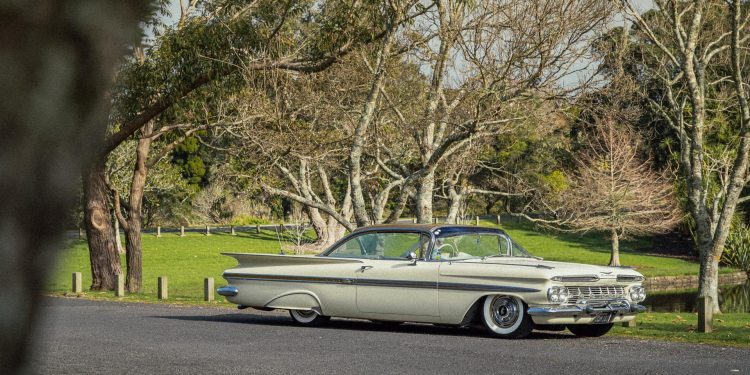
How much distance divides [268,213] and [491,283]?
6287 cm

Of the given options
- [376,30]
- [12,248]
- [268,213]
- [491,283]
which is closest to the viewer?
[12,248]

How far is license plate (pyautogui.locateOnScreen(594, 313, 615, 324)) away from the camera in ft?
40.3

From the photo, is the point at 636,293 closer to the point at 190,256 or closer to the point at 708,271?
the point at 708,271

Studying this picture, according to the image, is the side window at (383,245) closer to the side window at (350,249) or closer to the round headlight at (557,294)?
the side window at (350,249)

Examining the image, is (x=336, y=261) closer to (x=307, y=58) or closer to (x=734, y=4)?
(x=307, y=58)

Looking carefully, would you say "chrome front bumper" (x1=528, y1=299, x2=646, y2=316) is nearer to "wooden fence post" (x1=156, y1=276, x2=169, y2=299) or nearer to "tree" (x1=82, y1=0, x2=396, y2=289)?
"tree" (x1=82, y1=0, x2=396, y2=289)

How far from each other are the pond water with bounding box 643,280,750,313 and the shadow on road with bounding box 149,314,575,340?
56.8ft

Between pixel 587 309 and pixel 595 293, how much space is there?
361mm

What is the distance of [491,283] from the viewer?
12203 mm

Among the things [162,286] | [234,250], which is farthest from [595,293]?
[234,250]

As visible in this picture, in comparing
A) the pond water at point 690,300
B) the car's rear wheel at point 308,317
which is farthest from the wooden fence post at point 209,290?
the pond water at point 690,300

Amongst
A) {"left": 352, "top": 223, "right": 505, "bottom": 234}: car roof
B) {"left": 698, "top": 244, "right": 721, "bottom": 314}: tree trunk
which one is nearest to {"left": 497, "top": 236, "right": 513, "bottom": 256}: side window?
{"left": 352, "top": 223, "right": 505, "bottom": 234}: car roof

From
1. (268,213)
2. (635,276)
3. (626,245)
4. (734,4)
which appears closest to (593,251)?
(626,245)

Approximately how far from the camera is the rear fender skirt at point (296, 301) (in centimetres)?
1362
